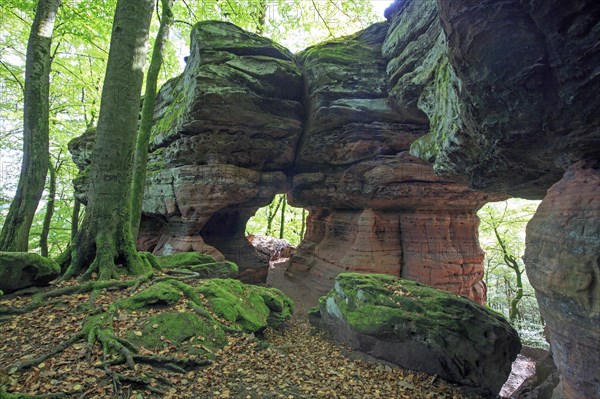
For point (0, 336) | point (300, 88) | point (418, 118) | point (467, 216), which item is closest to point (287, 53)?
point (300, 88)

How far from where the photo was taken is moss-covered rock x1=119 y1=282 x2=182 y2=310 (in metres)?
5.27

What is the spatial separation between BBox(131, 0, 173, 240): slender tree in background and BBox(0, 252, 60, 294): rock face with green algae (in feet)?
13.4

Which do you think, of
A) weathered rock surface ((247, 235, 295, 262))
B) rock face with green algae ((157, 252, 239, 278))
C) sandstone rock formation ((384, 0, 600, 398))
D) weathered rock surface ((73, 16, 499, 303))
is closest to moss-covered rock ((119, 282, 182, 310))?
rock face with green algae ((157, 252, 239, 278))

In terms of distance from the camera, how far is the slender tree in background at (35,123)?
303 inches

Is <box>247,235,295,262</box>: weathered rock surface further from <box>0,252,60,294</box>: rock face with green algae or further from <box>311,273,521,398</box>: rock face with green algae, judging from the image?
<box>0,252,60,294</box>: rock face with green algae

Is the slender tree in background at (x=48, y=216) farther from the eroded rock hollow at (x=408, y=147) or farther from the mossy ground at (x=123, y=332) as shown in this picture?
the mossy ground at (x=123, y=332)

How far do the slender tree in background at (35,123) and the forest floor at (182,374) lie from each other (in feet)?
12.1

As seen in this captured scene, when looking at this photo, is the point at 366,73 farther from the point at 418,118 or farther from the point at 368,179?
the point at 368,179

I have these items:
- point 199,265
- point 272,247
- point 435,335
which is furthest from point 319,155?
point 272,247

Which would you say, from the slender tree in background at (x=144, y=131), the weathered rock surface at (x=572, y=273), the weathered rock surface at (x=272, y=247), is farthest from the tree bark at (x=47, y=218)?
the weathered rock surface at (x=572, y=273)

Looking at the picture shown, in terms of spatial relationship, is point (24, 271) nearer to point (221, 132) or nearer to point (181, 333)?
point (181, 333)

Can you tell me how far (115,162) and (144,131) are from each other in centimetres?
435

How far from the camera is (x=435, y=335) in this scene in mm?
5703

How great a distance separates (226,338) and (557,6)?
6287 mm
